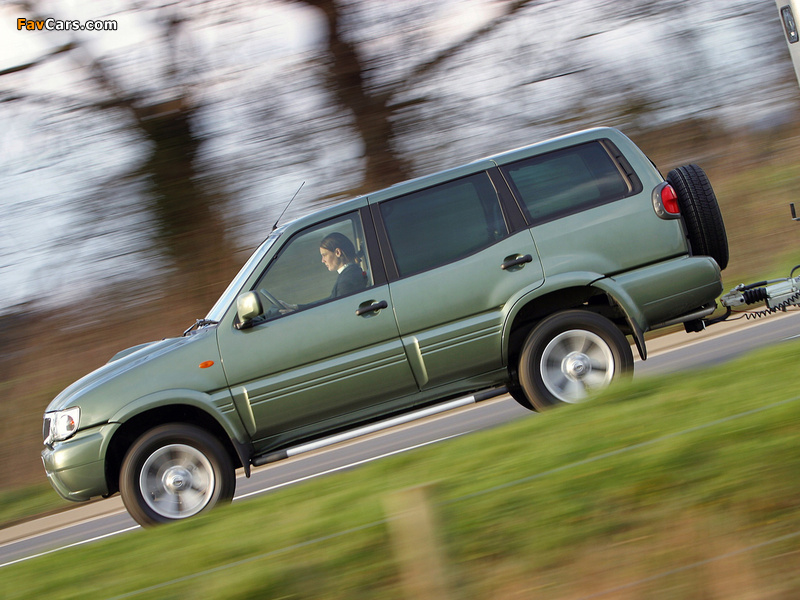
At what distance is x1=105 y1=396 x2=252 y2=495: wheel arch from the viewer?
5781mm

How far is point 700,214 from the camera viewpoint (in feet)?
20.5

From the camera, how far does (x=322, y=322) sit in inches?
236

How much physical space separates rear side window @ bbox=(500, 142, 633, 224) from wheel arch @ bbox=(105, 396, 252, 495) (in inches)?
104

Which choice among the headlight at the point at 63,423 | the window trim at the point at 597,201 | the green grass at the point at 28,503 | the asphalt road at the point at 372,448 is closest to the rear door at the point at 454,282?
the window trim at the point at 597,201

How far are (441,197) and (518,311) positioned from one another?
39.9 inches

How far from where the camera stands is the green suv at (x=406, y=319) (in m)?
5.86

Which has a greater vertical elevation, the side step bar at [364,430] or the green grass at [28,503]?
the side step bar at [364,430]

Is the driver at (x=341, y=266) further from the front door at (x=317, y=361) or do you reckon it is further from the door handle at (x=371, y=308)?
the door handle at (x=371, y=308)

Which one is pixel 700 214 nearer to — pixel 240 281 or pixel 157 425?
pixel 240 281

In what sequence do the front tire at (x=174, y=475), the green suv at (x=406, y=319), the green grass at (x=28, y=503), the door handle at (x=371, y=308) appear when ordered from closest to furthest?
1. the front tire at (x=174, y=475)
2. the green suv at (x=406, y=319)
3. the door handle at (x=371, y=308)
4. the green grass at (x=28, y=503)

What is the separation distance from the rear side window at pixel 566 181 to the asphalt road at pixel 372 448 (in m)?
2.03

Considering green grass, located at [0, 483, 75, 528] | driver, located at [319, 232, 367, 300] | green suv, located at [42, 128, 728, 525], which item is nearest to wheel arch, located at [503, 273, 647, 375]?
green suv, located at [42, 128, 728, 525]

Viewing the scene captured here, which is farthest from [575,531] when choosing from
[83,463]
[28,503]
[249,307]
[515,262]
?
[28,503]

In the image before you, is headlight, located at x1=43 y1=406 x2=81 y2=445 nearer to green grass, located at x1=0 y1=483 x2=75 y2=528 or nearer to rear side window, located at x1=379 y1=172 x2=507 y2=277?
rear side window, located at x1=379 y1=172 x2=507 y2=277
